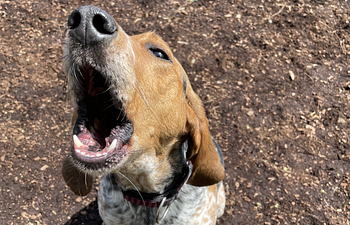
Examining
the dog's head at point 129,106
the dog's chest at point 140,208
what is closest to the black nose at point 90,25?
the dog's head at point 129,106

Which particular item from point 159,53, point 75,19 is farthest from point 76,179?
point 75,19

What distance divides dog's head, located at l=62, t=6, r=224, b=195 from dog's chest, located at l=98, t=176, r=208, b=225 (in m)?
0.33

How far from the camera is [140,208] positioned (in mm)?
3180

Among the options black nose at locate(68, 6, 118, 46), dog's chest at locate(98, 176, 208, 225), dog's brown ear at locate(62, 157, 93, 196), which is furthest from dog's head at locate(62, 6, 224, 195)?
dog's brown ear at locate(62, 157, 93, 196)

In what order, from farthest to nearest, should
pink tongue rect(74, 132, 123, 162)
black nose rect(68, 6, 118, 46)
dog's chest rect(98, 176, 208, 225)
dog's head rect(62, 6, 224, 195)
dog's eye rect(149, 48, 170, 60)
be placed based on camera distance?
dog's chest rect(98, 176, 208, 225) < dog's eye rect(149, 48, 170, 60) < pink tongue rect(74, 132, 123, 162) < dog's head rect(62, 6, 224, 195) < black nose rect(68, 6, 118, 46)

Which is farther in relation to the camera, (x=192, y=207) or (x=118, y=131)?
(x=192, y=207)

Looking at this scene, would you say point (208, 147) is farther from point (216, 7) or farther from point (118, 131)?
point (216, 7)

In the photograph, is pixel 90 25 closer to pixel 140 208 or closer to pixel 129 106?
pixel 129 106

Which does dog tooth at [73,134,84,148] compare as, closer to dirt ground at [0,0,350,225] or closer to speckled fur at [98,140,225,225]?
speckled fur at [98,140,225,225]

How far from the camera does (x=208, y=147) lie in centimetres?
297

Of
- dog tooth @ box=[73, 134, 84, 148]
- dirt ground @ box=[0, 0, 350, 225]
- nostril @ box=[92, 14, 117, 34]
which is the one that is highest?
nostril @ box=[92, 14, 117, 34]

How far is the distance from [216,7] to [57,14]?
11.3 feet

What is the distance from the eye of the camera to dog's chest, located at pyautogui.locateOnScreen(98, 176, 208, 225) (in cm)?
320

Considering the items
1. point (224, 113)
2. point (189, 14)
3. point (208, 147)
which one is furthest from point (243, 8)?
point (208, 147)
